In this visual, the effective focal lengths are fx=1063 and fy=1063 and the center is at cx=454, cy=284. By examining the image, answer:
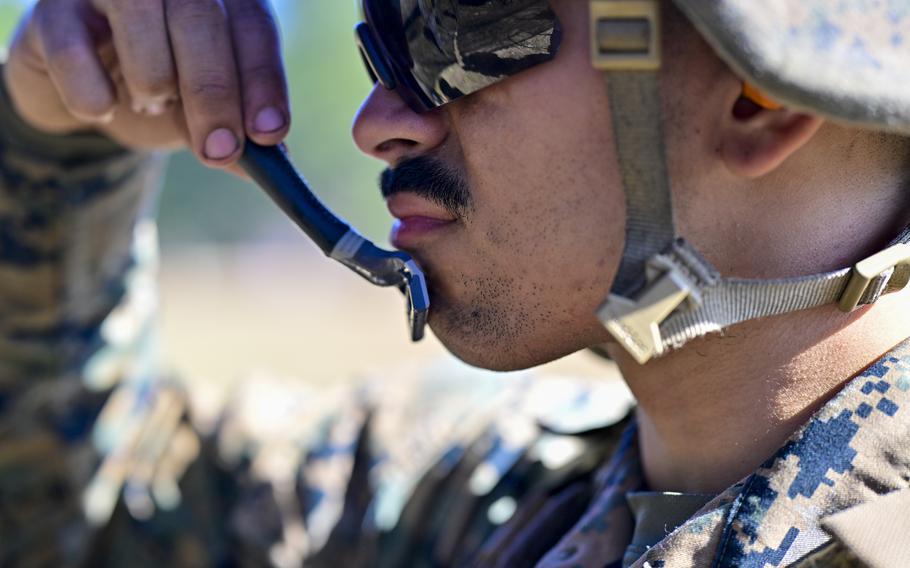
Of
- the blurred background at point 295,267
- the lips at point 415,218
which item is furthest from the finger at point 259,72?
the blurred background at point 295,267

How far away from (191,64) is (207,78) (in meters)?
0.04

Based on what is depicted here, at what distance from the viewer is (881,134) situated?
5.10ft

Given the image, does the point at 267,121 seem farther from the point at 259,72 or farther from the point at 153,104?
the point at 153,104

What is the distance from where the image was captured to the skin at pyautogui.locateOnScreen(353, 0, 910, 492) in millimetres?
1504

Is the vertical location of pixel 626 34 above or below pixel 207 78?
above

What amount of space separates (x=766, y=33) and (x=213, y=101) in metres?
0.97

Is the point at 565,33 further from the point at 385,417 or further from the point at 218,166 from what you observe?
the point at 385,417

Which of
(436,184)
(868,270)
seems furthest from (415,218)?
(868,270)

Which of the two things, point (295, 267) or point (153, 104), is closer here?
point (153, 104)

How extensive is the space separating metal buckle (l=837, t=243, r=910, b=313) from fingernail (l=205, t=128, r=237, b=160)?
1025 millimetres

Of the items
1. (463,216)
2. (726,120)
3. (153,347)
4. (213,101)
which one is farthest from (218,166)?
(153,347)

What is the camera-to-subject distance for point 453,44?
158cm

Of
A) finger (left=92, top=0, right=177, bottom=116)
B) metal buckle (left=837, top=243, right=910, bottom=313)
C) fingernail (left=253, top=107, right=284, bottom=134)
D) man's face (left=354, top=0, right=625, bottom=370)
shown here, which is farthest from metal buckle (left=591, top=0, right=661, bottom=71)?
finger (left=92, top=0, right=177, bottom=116)

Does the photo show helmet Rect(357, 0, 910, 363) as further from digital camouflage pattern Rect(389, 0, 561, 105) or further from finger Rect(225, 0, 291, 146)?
finger Rect(225, 0, 291, 146)
